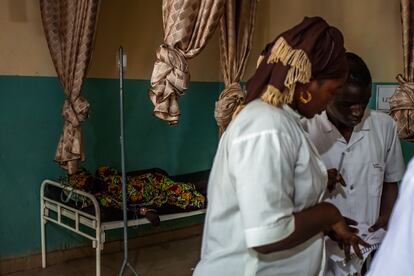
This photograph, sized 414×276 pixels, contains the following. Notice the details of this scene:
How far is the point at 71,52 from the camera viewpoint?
324 centimetres

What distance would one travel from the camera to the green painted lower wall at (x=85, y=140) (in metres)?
3.55

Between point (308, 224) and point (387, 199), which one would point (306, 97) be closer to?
point (308, 224)

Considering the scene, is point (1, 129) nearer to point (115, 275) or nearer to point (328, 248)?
point (115, 275)

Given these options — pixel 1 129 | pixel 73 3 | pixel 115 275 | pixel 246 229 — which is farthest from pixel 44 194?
pixel 246 229

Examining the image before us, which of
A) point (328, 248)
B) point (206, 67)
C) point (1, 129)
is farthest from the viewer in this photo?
point (206, 67)

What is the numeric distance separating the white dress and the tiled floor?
246cm

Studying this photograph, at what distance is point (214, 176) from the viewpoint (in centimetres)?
130

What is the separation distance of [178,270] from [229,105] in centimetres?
141

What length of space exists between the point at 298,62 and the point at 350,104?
2.33 feet

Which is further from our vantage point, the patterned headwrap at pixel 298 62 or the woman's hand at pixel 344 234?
the woman's hand at pixel 344 234

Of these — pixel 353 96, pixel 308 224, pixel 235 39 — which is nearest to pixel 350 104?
pixel 353 96

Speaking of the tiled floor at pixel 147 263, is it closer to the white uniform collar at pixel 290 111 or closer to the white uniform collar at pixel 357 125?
the white uniform collar at pixel 357 125

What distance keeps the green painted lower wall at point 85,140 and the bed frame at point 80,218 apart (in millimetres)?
110

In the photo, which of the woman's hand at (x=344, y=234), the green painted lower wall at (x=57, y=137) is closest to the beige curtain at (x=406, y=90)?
the woman's hand at (x=344, y=234)
